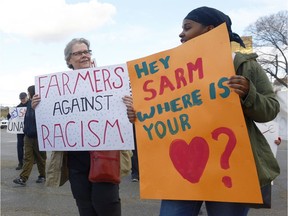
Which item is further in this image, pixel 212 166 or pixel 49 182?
pixel 49 182

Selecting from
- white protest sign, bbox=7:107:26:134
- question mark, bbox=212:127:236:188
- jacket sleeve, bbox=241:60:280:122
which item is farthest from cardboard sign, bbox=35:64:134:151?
Answer: white protest sign, bbox=7:107:26:134

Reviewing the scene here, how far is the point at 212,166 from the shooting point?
1.98 metres

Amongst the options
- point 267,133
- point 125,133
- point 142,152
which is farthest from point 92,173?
point 267,133

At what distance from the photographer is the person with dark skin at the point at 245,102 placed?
6.17 ft

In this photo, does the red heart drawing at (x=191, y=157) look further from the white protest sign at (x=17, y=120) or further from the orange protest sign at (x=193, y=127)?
the white protest sign at (x=17, y=120)

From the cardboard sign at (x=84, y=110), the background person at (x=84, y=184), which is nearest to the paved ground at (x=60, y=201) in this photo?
the background person at (x=84, y=184)

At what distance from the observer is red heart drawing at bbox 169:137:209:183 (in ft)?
6.58

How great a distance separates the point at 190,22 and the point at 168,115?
52 centimetres

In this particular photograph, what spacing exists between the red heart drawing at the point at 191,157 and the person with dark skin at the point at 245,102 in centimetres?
20

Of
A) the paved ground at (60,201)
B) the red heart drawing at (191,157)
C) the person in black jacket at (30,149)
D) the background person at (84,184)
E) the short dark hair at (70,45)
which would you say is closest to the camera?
the red heart drawing at (191,157)

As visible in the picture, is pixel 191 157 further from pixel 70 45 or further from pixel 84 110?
pixel 70 45

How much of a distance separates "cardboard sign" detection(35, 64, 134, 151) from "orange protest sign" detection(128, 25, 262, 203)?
0.48m

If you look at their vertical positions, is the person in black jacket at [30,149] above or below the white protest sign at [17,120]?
below

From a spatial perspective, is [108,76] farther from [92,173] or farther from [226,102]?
[226,102]
